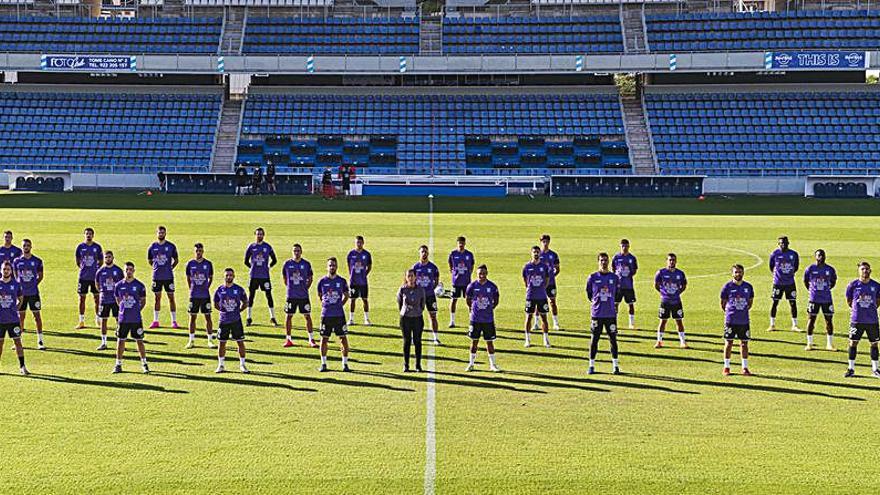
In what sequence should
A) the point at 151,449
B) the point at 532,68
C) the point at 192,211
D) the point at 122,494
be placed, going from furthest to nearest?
the point at 532,68, the point at 192,211, the point at 151,449, the point at 122,494

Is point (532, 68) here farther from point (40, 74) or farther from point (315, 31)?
point (40, 74)

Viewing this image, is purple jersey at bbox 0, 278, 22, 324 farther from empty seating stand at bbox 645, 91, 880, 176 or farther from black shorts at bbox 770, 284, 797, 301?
empty seating stand at bbox 645, 91, 880, 176

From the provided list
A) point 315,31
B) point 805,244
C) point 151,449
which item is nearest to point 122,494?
point 151,449

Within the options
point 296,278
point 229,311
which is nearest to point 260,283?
point 296,278

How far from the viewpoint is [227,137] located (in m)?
60.0

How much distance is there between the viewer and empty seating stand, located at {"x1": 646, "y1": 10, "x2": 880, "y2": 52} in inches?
2403

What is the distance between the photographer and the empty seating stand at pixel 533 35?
63094mm

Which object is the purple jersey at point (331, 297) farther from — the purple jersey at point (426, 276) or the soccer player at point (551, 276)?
the soccer player at point (551, 276)

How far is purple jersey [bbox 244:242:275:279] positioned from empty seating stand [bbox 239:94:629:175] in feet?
123

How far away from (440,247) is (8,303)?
15.5m

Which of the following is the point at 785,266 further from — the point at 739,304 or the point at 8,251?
the point at 8,251

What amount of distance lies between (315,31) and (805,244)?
4319 cm

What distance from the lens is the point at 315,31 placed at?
65.1 meters

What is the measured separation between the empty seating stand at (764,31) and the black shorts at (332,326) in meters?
51.7
